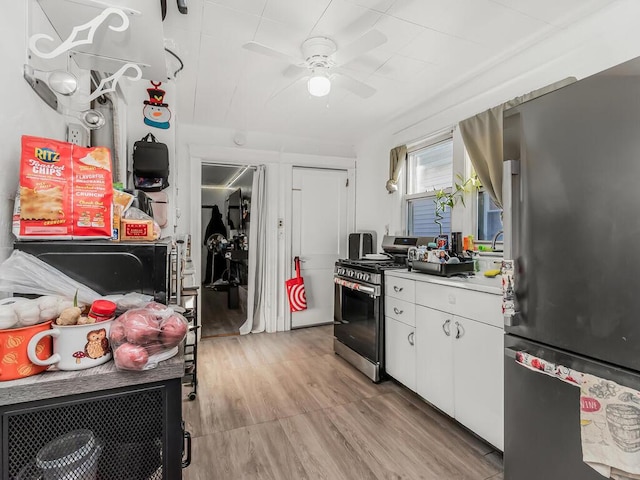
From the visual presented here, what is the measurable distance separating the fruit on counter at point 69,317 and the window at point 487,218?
2.72 metres

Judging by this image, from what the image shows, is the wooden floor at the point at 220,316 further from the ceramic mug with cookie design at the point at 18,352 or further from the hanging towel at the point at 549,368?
the ceramic mug with cookie design at the point at 18,352

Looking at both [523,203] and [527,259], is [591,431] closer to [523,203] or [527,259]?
[527,259]

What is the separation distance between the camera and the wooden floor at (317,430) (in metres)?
1.67

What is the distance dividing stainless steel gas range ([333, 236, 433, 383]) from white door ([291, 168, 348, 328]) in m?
1.03

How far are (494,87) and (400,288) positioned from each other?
1.72 metres

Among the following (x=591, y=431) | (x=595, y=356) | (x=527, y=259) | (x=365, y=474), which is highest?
(x=527, y=259)

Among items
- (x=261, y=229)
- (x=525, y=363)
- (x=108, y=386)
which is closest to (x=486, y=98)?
(x=525, y=363)

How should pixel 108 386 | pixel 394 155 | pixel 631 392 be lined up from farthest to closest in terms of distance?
pixel 394 155 < pixel 631 392 < pixel 108 386

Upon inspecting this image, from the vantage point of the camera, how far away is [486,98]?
257 cm

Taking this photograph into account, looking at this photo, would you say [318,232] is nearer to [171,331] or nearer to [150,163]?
[150,163]

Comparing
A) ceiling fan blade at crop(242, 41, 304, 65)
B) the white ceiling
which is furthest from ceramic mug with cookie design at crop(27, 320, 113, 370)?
the white ceiling

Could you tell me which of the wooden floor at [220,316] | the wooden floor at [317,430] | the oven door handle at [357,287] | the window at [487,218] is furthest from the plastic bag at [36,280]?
the wooden floor at [220,316]

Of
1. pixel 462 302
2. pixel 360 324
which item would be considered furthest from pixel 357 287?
pixel 462 302

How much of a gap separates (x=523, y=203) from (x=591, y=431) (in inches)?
31.3
